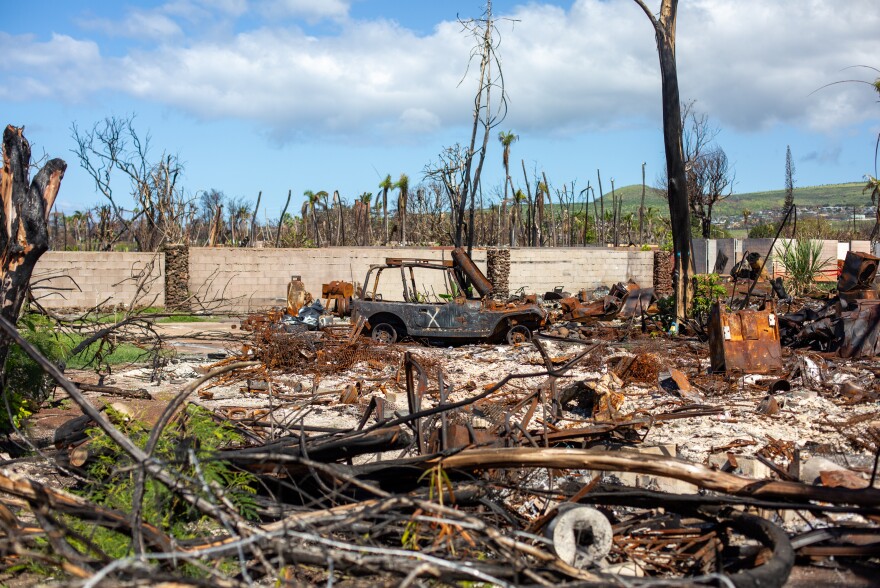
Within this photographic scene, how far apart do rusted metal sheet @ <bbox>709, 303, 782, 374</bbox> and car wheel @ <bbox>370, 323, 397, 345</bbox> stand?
5.57m

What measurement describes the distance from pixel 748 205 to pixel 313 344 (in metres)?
122

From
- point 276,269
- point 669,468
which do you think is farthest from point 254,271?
point 669,468

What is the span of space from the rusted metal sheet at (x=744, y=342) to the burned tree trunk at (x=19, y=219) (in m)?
7.79

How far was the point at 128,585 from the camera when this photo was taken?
268cm

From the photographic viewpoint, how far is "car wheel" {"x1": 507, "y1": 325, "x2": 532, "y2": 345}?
548 inches

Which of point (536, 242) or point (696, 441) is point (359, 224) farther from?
point (696, 441)

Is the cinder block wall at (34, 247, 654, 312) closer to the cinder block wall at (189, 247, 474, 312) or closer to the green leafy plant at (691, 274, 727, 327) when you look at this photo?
the cinder block wall at (189, 247, 474, 312)

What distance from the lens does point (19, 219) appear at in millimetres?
5609

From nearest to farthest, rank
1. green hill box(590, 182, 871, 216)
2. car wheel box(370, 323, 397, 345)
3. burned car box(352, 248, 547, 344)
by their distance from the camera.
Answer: car wheel box(370, 323, 397, 345), burned car box(352, 248, 547, 344), green hill box(590, 182, 871, 216)

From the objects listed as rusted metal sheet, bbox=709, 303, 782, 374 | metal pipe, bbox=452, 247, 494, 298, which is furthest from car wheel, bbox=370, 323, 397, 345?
rusted metal sheet, bbox=709, 303, 782, 374

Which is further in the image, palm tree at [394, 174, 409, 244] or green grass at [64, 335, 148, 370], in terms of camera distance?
palm tree at [394, 174, 409, 244]

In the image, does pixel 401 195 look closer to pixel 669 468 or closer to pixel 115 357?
pixel 115 357

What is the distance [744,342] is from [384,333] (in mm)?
6048

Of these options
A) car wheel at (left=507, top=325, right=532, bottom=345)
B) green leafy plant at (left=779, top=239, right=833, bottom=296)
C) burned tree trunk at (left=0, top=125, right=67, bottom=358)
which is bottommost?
car wheel at (left=507, top=325, right=532, bottom=345)
